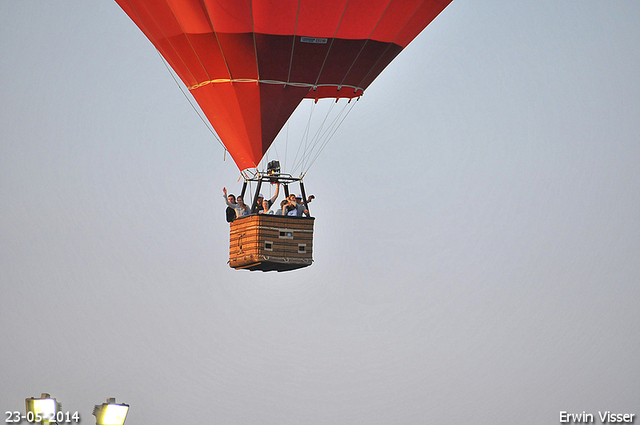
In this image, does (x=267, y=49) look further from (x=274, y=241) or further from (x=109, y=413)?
(x=109, y=413)

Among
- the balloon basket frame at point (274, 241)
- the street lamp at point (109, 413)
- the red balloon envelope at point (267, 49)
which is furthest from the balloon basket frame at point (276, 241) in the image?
the street lamp at point (109, 413)

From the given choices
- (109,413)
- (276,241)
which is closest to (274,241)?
(276,241)

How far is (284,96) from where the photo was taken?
13.9 metres

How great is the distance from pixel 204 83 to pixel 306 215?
104 inches

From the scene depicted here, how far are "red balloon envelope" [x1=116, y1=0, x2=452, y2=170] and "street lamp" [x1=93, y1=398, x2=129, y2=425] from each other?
285 inches

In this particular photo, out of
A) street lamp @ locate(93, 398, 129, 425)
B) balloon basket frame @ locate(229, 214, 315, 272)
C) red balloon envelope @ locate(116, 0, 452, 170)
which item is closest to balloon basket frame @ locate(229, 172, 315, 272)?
balloon basket frame @ locate(229, 214, 315, 272)

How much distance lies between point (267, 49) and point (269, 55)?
90mm

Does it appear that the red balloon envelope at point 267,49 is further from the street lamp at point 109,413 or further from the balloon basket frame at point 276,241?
the street lamp at point 109,413

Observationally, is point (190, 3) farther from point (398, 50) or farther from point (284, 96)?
point (398, 50)

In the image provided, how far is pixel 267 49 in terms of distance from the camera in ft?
43.9

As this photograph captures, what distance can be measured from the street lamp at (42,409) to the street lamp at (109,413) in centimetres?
29

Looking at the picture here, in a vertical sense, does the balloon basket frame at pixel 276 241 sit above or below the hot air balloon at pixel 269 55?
below

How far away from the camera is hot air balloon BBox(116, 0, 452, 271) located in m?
12.9

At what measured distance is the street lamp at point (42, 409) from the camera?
682 cm
